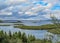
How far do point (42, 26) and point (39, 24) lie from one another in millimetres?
450

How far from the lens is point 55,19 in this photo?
16.3 m

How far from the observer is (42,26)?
20.7 meters

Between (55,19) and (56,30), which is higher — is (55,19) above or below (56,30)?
above

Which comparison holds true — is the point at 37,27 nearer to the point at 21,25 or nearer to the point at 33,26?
the point at 33,26

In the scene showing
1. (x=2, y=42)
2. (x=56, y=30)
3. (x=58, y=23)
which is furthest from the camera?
(x=56, y=30)

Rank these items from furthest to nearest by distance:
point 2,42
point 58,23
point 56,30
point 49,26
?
point 49,26 → point 56,30 → point 58,23 → point 2,42

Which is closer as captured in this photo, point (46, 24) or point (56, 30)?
point (56, 30)

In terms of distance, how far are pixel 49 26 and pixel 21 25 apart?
3320 millimetres

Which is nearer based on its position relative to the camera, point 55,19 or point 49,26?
point 55,19

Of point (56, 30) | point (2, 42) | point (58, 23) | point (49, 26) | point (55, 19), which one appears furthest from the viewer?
point (49, 26)

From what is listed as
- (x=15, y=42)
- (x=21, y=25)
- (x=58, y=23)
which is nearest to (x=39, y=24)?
(x=21, y=25)

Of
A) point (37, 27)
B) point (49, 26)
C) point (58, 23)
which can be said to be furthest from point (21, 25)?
point (58, 23)

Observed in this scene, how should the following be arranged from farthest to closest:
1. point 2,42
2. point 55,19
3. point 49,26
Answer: point 49,26 → point 55,19 → point 2,42

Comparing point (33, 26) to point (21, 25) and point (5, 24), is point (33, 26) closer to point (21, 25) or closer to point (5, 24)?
point (21, 25)
